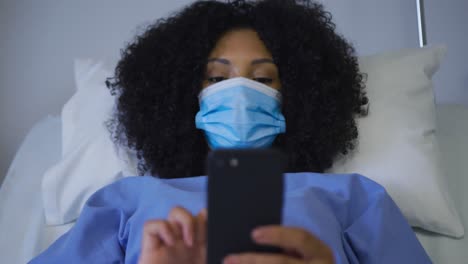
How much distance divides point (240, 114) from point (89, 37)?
31.1 inches

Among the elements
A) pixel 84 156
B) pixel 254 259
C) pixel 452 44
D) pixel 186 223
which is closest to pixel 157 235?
pixel 186 223

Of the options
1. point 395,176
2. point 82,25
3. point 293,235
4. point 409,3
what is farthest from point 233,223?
point 409,3

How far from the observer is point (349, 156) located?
1.05 m

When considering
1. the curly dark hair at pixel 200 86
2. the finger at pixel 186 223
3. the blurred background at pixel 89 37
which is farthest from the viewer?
the blurred background at pixel 89 37

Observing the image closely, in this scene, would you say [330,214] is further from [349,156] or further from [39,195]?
[39,195]

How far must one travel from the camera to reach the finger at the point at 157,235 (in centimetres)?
54

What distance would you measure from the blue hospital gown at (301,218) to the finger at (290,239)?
0.90 ft

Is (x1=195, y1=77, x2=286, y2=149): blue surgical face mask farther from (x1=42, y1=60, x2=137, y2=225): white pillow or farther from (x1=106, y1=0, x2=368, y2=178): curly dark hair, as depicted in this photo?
(x1=42, y1=60, x2=137, y2=225): white pillow

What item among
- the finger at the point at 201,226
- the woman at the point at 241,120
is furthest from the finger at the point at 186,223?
the woman at the point at 241,120

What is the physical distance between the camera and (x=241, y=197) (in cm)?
42

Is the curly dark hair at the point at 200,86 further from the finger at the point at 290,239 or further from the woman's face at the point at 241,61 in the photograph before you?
the finger at the point at 290,239

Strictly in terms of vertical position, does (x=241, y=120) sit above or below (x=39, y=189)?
above

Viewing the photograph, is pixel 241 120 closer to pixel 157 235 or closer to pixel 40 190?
pixel 157 235

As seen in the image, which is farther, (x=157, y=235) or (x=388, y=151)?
(x=388, y=151)
